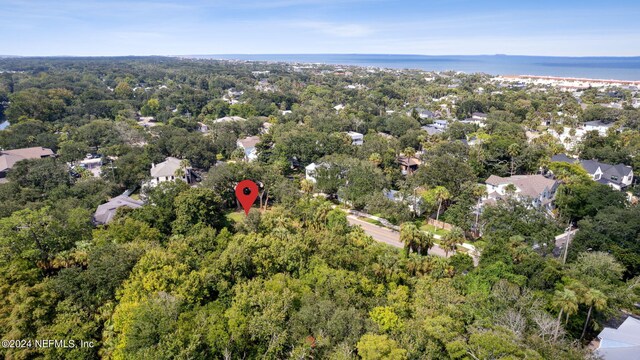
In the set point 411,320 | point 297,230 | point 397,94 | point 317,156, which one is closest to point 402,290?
point 411,320

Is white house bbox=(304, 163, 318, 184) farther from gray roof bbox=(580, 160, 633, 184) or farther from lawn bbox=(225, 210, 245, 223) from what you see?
gray roof bbox=(580, 160, 633, 184)

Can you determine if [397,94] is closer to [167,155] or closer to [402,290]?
[167,155]

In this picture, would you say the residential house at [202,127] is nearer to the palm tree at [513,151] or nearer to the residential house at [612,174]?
the palm tree at [513,151]

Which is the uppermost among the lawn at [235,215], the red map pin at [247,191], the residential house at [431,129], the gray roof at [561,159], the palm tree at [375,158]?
the palm tree at [375,158]

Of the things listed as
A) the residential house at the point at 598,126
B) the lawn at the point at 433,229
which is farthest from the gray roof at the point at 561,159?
the residential house at the point at 598,126

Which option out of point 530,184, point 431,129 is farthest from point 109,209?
point 431,129

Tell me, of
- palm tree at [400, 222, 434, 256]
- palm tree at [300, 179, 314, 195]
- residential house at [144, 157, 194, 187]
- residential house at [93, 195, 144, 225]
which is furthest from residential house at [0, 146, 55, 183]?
palm tree at [400, 222, 434, 256]

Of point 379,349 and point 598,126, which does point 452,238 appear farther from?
point 598,126
